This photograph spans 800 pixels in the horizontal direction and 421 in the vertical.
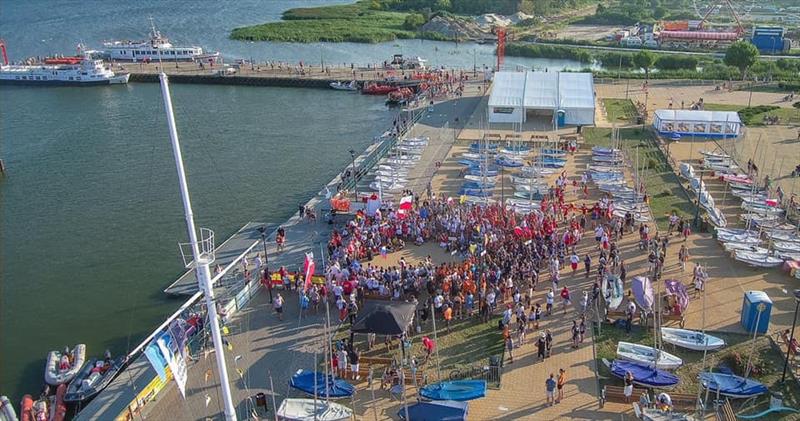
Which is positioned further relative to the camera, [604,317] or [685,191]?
[685,191]

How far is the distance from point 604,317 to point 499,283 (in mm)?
3765

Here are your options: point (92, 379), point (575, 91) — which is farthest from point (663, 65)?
point (92, 379)

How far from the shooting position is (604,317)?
23.0 meters

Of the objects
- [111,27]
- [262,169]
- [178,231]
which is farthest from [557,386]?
[111,27]

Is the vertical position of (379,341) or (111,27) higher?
(111,27)

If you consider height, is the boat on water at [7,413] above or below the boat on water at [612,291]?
below

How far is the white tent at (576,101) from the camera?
47.8 meters

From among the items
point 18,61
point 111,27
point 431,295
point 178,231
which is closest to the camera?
point 431,295

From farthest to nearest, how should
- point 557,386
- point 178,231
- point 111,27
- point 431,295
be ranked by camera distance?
point 111,27 < point 178,231 < point 431,295 < point 557,386

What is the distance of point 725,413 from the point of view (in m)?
18.1

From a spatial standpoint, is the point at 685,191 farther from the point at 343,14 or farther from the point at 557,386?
the point at 343,14

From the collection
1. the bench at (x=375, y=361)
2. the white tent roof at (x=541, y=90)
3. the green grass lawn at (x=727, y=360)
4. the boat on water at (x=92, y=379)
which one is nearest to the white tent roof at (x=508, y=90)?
the white tent roof at (x=541, y=90)

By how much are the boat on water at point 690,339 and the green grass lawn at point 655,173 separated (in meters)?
10.1

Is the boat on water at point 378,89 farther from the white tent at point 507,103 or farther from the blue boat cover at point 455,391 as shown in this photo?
the blue boat cover at point 455,391
